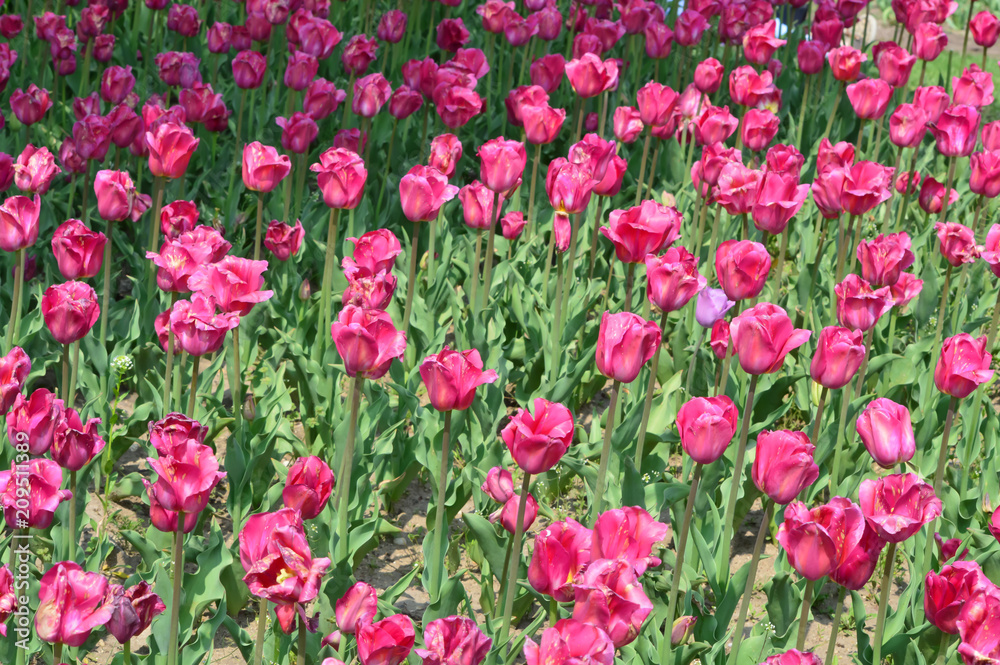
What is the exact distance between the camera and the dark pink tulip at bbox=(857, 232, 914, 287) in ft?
10.6

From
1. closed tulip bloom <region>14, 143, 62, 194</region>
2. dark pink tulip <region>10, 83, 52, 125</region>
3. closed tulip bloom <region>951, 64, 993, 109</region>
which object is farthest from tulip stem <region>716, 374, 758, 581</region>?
dark pink tulip <region>10, 83, 52, 125</region>

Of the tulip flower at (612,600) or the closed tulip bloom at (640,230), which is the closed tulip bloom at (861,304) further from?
the tulip flower at (612,600)

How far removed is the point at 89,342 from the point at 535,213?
216 cm

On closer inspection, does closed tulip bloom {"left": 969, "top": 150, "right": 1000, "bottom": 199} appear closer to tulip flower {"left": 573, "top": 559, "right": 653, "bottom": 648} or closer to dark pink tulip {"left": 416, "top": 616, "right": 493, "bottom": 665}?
tulip flower {"left": 573, "top": 559, "right": 653, "bottom": 648}

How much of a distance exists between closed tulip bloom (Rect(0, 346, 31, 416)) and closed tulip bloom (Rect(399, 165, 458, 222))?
118 centimetres

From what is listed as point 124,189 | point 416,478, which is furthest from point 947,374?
point 124,189

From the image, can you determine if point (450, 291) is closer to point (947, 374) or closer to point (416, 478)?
point (416, 478)

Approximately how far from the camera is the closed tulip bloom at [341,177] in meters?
3.28

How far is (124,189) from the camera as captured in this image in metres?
3.33

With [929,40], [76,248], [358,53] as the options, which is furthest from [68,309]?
[929,40]

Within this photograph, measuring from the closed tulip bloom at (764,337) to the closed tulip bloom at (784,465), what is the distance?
0.23 m

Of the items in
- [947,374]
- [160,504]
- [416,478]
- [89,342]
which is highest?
[947,374]

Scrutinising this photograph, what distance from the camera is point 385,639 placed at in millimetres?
1809

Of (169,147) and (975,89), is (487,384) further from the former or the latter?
(975,89)
